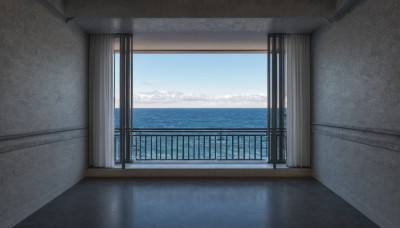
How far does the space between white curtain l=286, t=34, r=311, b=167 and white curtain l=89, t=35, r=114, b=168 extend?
10.7ft

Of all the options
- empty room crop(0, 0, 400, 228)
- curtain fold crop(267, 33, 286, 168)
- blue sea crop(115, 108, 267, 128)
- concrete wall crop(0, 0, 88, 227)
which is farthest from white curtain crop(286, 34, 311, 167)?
blue sea crop(115, 108, 267, 128)

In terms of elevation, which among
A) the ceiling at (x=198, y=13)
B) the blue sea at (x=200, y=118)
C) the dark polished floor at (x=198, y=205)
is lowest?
the dark polished floor at (x=198, y=205)

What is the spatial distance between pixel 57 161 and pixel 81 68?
1.74 m

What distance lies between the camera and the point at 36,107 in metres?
3.71

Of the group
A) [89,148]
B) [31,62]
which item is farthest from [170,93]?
[31,62]

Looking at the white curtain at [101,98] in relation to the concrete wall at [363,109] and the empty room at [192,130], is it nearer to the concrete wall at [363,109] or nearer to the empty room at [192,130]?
the empty room at [192,130]

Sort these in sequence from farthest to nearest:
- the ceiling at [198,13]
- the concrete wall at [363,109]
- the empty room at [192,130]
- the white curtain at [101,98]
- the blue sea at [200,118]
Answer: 1. the blue sea at [200,118]
2. the white curtain at [101,98]
3. the ceiling at [198,13]
4. the empty room at [192,130]
5. the concrete wall at [363,109]

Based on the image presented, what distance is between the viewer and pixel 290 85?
222 inches

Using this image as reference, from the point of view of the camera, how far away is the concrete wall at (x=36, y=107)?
3115 mm

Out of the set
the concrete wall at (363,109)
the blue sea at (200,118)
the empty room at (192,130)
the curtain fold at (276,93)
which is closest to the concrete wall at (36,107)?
the empty room at (192,130)

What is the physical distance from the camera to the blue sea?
3002cm

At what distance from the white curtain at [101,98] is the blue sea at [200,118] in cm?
2332

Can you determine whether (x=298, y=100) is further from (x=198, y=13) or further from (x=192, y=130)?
(x=198, y=13)

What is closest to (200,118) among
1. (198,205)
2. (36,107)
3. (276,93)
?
(276,93)
